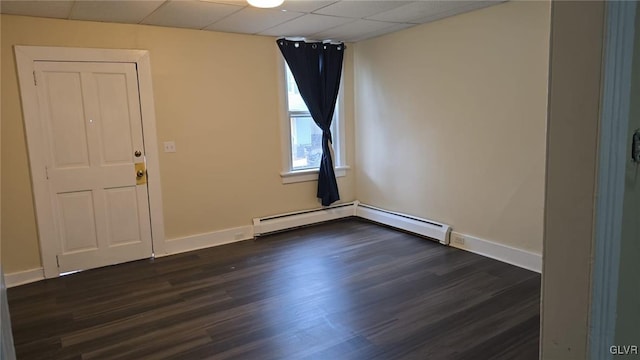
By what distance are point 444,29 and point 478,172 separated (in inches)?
58.0

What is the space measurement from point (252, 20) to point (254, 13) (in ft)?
0.89

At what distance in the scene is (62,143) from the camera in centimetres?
395

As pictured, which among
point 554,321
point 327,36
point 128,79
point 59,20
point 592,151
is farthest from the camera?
point 327,36

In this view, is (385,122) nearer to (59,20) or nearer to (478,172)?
(478,172)

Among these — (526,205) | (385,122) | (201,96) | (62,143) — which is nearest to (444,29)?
(385,122)

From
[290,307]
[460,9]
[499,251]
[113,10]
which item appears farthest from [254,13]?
[499,251]

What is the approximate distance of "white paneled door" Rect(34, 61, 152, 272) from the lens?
12.8ft

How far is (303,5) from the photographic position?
363 cm

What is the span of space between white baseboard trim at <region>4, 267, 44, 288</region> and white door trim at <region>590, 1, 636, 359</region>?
4310 mm

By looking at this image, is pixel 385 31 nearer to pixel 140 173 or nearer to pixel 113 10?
pixel 113 10

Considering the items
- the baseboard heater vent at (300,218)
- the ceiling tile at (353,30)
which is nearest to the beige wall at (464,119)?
the ceiling tile at (353,30)

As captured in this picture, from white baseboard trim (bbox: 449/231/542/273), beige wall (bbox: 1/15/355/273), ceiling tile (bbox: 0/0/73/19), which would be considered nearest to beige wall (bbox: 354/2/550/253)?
white baseboard trim (bbox: 449/231/542/273)

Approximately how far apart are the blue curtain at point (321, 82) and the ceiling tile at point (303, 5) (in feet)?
4.10

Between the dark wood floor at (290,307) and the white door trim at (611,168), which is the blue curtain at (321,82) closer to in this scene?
the dark wood floor at (290,307)
